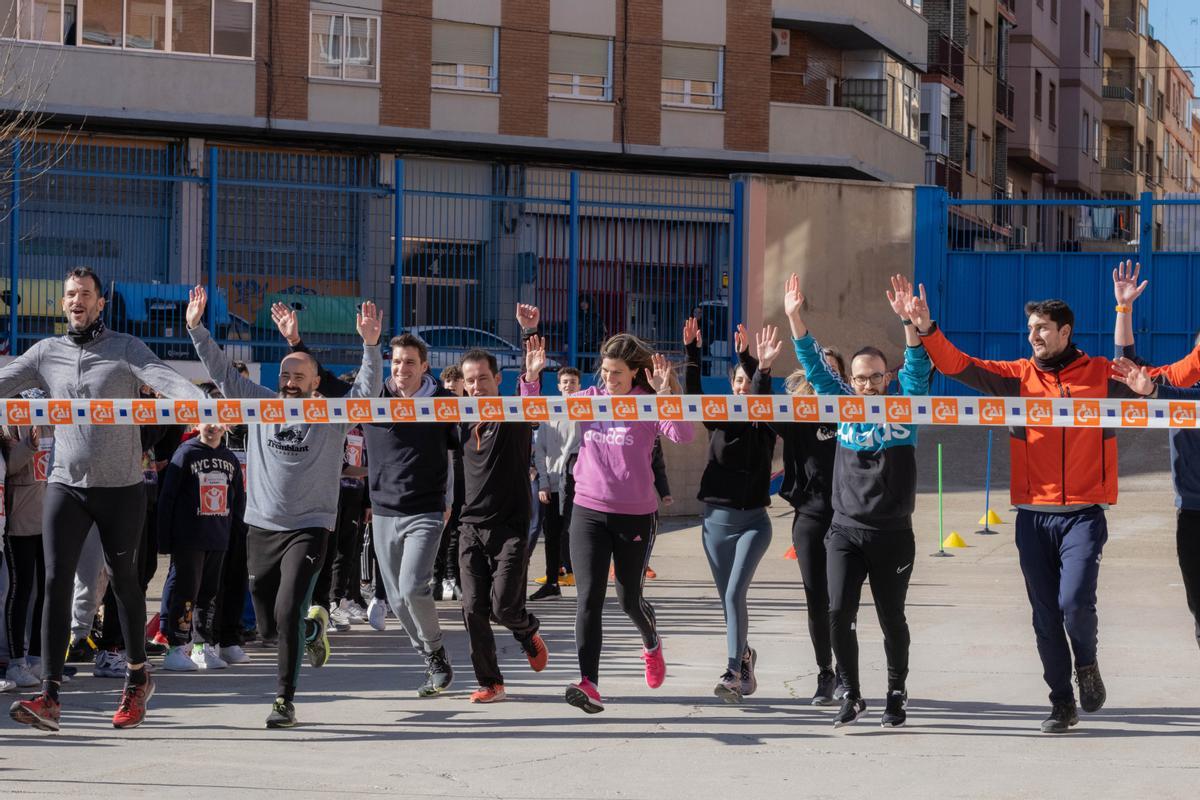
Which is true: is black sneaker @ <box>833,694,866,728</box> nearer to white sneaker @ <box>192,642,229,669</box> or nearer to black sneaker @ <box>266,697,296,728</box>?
black sneaker @ <box>266,697,296,728</box>

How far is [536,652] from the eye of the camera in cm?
863

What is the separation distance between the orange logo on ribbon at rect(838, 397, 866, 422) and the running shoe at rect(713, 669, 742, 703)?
1517 mm

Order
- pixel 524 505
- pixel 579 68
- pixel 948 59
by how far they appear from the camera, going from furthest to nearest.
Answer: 1. pixel 948 59
2. pixel 579 68
3. pixel 524 505

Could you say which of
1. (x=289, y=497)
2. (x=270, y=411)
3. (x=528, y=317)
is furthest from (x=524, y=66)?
(x=289, y=497)

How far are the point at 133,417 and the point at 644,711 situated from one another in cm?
277

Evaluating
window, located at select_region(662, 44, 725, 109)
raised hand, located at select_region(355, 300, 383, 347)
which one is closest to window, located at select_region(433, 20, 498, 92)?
window, located at select_region(662, 44, 725, 109)

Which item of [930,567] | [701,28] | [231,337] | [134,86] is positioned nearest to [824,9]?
[701,28]

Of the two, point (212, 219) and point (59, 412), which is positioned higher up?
point (212, 219)

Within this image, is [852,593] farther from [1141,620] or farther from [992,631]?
[1141,620]

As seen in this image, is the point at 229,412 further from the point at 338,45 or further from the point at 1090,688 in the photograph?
the point at 338,45

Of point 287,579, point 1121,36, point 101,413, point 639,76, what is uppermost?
point 1121,36

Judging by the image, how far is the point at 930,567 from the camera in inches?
596

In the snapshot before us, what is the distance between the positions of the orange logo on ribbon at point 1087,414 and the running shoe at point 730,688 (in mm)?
2129

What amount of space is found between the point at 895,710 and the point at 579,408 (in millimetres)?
2042
